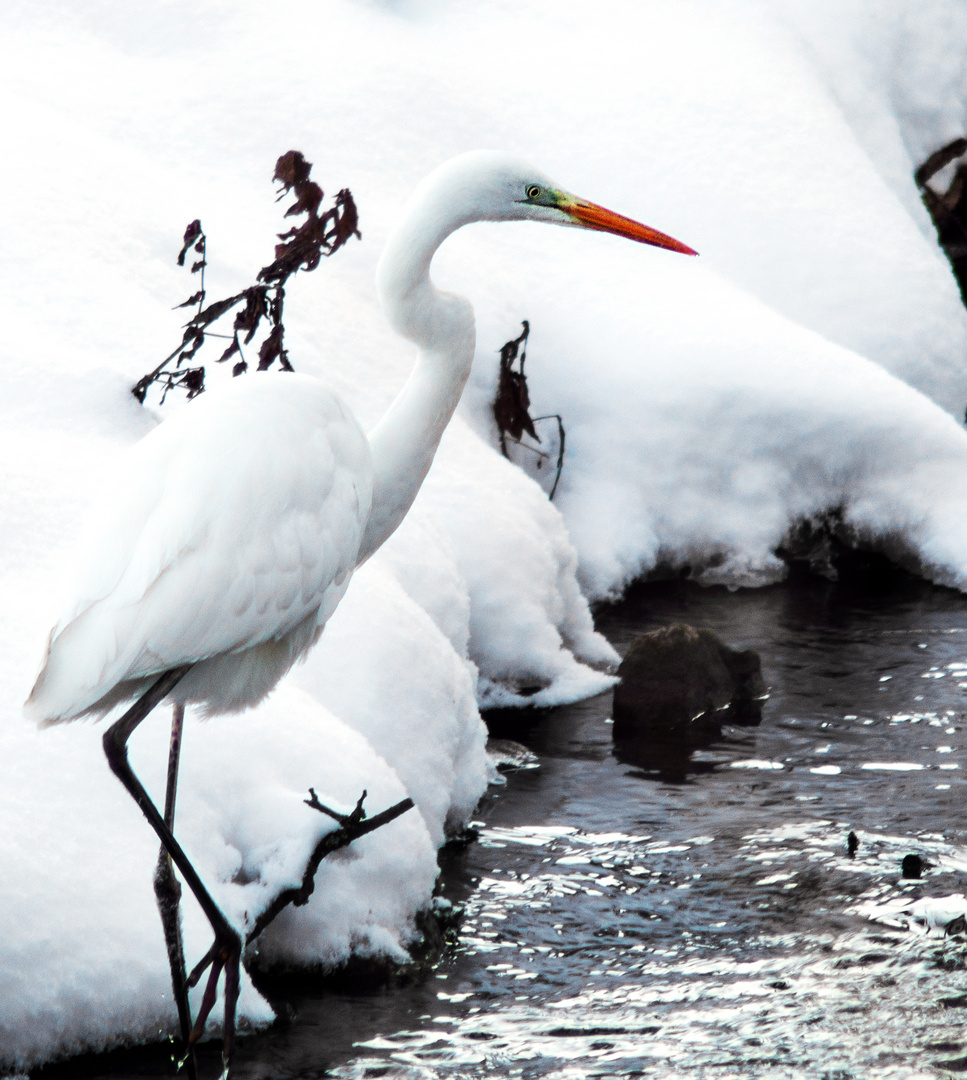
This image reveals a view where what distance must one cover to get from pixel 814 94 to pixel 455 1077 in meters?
7.21

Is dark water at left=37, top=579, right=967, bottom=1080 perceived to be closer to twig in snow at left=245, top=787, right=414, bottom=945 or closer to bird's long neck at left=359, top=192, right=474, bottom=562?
twig in snow at left=245, top=787, right=414, bottom=945

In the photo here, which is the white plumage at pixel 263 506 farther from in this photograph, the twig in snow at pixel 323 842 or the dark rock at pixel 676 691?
the dark rock at pixel 676 691

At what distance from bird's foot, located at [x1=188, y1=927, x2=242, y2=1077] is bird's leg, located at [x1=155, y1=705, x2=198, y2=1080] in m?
0.04

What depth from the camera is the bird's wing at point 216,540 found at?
2801 millimetres

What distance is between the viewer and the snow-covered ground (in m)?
3.35

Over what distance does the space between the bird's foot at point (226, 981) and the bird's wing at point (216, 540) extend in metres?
0.58

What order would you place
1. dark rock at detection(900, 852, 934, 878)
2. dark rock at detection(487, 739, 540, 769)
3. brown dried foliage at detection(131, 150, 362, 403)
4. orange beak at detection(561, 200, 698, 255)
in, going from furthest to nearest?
dark rock at detection(487, 739, 540, 769), brown dried foliage at detection(131, 150, 362, 403), dark rock at detection(900, 852, 934, 878), orange beak at detection(561, 200, 698, 255)

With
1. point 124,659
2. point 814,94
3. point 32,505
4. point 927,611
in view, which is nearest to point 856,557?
point 927,611

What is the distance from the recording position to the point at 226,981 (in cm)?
294

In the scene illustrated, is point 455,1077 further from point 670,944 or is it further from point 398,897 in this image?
A: point 670,944

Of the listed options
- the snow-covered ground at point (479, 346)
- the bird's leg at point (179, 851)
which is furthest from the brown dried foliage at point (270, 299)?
the bird's leg at point (179, 851)

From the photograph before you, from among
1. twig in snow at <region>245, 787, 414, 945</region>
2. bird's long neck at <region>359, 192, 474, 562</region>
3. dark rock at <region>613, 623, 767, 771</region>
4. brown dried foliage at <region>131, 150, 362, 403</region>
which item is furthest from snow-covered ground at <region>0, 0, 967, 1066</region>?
bird's long neck at <region>359, 192, 474, 562</region>

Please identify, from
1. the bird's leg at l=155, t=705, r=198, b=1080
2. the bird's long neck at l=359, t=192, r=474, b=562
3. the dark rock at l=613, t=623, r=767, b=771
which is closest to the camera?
the bird's leg at l=155, t=705, r=198, b=1080

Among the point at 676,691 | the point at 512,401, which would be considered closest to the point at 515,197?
the point at 676,691
